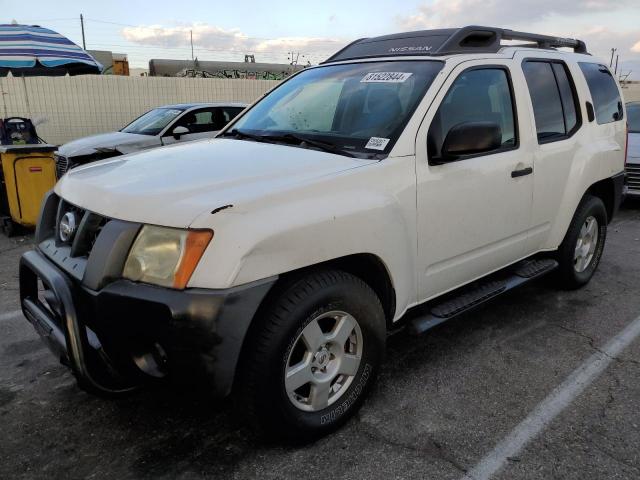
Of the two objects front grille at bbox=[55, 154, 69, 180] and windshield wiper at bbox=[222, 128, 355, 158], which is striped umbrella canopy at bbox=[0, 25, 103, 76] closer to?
front grille at bbox=[55, 154, 69, 180]

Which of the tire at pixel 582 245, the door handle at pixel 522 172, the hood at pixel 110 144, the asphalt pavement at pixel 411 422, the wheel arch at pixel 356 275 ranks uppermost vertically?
the door handle at pixel 522 172

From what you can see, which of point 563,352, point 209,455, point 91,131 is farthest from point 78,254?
point 91,131

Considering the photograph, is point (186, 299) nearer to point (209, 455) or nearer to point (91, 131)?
point (209, 455)

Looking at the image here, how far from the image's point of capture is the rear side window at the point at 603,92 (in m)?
4.36

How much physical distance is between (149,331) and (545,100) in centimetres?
314

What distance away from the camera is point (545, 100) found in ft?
12.5

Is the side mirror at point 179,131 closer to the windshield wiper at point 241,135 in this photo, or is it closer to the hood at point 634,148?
the windshield wiper at point 241,135

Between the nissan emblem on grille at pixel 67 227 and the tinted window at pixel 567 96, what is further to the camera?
the tinted window at pixel 567 96

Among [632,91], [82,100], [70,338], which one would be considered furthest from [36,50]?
[632,91]

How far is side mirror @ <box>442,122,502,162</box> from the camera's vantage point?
2795 millimetres

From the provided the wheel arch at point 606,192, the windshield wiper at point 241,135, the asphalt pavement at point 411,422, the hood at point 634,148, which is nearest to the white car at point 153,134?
the asphalt pavement at point 411,422

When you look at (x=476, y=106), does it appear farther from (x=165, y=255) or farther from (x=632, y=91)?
(x=632, y=91)

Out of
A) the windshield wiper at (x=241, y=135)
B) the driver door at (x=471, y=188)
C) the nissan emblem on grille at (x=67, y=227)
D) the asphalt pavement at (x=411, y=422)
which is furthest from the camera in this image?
the windshield wiper at (x=241, y=135)

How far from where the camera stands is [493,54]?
3420 mm
